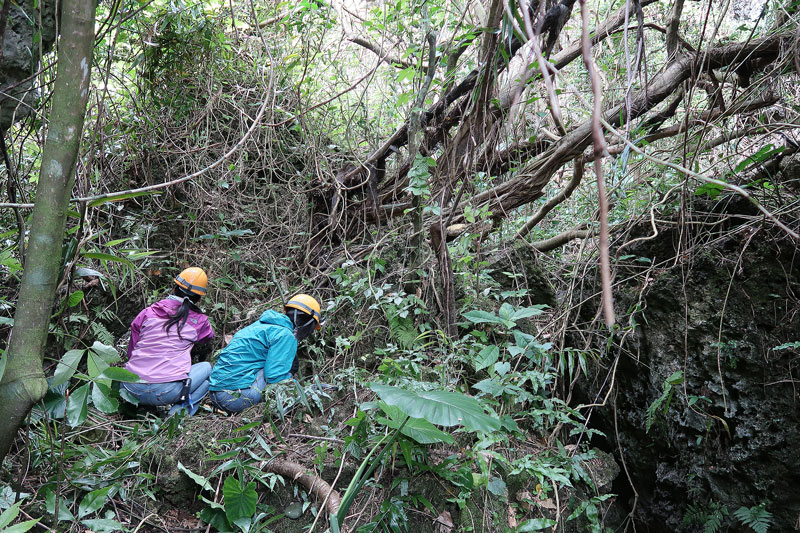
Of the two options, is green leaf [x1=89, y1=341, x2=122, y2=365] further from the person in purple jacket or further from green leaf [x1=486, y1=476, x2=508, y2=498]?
green leaf [x1=486, y1=476, x2=508, y2=498]

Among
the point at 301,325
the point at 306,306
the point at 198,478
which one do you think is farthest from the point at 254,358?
the point at 198,478

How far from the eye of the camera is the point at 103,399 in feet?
6.72

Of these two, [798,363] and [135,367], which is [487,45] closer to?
Result: [798,363]

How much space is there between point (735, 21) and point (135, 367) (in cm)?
650

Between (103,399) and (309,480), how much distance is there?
1.15 m

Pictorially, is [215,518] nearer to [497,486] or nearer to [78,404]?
[78,404]

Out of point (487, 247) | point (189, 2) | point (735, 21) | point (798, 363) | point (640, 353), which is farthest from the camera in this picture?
point (735, 21)

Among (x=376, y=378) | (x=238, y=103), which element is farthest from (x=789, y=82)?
(x=238, y=103)

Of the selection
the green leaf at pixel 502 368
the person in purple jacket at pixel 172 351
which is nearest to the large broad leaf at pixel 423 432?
the green leaf at pixel 502 368

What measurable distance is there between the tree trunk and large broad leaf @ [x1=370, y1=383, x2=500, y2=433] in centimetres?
120

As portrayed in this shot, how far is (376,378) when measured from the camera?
127 inches

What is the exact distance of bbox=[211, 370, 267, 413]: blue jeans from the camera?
363cm

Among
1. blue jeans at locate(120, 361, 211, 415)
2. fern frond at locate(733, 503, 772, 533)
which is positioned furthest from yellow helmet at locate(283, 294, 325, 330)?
fern frond at locate(733, 503, 772, 533)

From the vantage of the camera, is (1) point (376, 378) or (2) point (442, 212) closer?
(1) point (376, 378)
